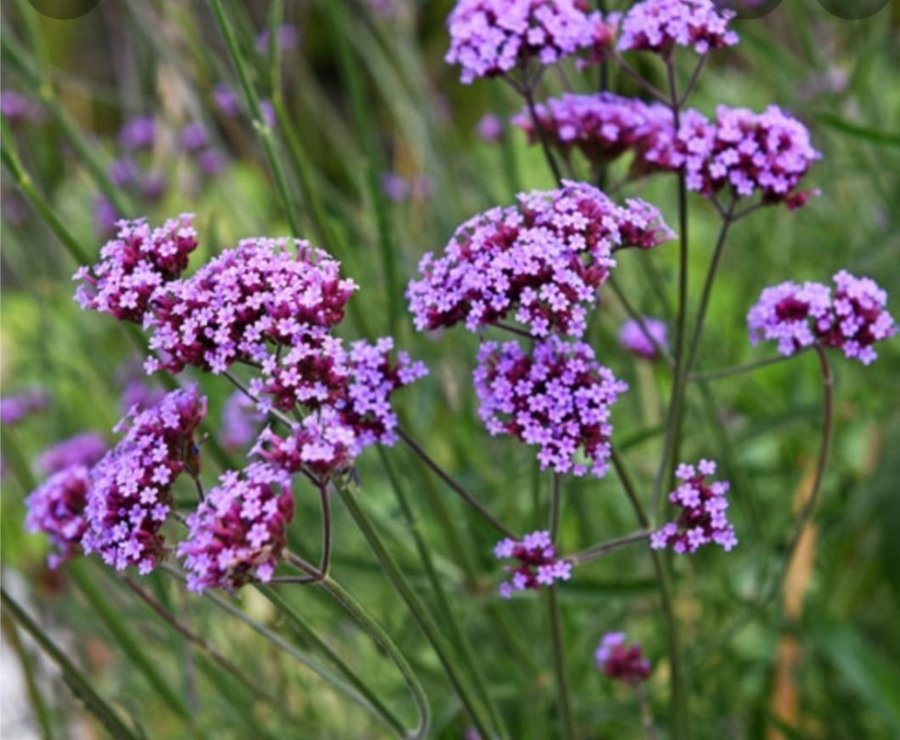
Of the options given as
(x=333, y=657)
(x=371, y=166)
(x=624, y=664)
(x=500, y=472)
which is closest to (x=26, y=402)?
(x=500, y=472)

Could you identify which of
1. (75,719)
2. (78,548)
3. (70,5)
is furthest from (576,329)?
(70,5)

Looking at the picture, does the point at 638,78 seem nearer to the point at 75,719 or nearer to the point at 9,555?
the point at 9,555

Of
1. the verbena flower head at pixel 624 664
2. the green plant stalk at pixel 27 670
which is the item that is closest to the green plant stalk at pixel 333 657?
the verbena flower head at pixel 624 664

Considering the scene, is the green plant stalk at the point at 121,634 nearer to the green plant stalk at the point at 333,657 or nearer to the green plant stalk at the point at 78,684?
the green plant stalk at the point at 78,684

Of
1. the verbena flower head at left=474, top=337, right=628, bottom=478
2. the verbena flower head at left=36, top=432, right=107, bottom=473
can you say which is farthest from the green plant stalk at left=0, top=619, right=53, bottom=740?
the verbena flower head at left=474, top=337, right=628, bottom=478

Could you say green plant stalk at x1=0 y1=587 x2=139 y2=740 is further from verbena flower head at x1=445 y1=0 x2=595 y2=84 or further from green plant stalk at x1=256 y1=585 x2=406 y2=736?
verbena flower head at x1=445 y1=0 x2=595 y2=84

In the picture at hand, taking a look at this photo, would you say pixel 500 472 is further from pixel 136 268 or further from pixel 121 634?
pixel 136 268
